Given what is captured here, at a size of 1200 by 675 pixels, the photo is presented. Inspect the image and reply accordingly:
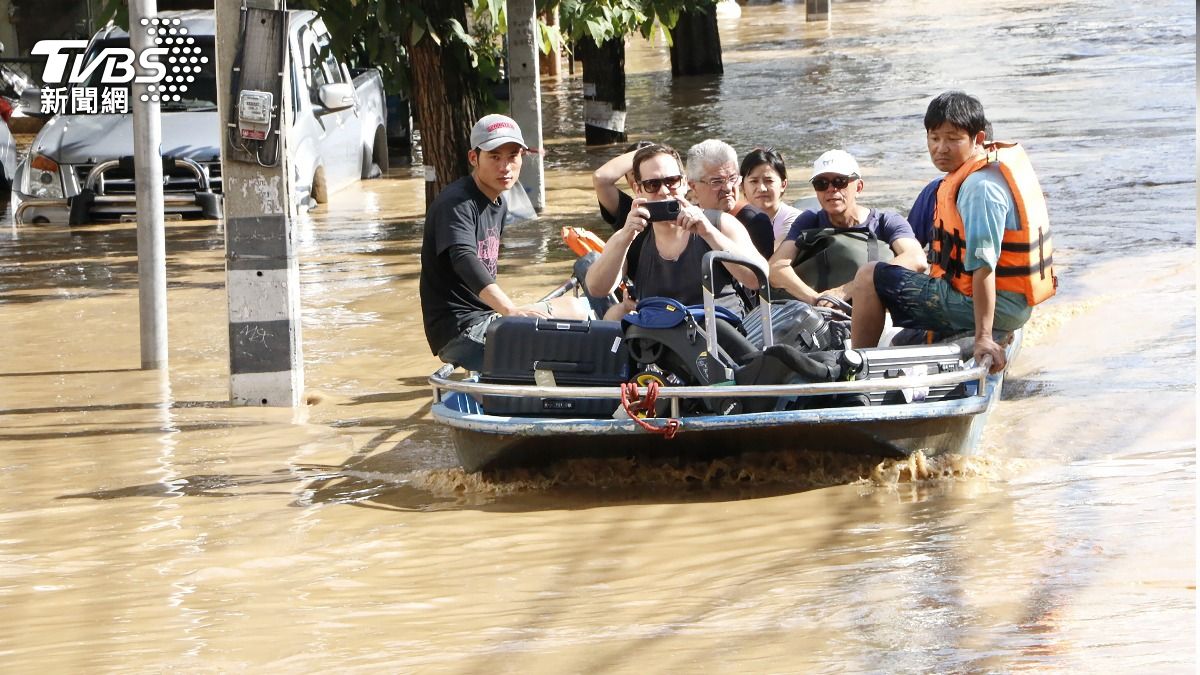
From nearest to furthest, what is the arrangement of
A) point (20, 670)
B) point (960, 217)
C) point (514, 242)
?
point (20, 670) → point (960, 217) → point (514, 242)

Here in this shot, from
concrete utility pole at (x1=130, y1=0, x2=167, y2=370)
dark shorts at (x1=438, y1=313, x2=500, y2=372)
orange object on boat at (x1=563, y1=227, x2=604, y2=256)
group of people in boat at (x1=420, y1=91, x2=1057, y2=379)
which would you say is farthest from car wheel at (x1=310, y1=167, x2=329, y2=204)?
dark shorts at (x1=438, y1=313, x2=500, y2=372)

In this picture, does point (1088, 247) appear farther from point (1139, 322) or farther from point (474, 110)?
point (474, 110)

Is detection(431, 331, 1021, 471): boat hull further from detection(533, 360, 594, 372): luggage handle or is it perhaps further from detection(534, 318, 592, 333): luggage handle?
detection(534, 318, 592, 333): luggage handle

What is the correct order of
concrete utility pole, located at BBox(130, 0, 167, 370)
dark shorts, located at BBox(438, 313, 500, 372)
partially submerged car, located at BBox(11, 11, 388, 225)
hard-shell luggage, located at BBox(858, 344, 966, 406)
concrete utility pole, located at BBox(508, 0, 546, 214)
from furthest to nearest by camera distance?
concrete utility pole, located at BBox(508, 0, 546, 214), partially submerged car, located at BBox(11, 11, 388, 225), concrete utility pole, located at BBox(130, 0, 167, 370), dark shorts, located at BBox(438, 313, 500, 372), hard-shell luggage, located at BBox(858, 344, 966, 406)

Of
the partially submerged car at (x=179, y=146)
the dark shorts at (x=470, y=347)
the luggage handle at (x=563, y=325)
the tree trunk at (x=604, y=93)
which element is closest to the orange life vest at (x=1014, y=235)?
the luggage handle at (x=563, y=325)

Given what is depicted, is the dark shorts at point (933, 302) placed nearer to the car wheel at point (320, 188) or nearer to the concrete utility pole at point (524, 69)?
the concrete utility pole at point (524, 69)

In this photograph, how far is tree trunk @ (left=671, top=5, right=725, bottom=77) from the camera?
28672mm

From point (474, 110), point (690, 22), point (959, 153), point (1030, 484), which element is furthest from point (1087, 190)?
point (690, 22)

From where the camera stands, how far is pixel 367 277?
43.7 ft

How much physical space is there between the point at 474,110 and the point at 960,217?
21.7 ft

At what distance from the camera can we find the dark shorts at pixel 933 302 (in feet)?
25.7

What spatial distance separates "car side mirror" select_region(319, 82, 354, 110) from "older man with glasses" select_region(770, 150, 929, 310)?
7279 mm

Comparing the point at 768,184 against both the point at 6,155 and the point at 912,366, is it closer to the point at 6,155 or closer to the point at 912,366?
the point at 912,366

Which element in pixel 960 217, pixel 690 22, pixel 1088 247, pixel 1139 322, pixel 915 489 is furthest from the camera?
pixel 690 22
